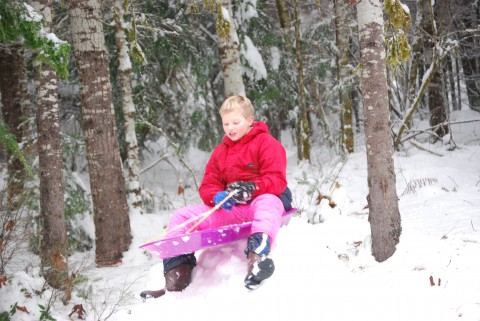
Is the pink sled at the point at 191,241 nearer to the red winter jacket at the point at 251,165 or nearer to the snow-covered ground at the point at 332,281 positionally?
the snow-covered ground at the point at 332,281

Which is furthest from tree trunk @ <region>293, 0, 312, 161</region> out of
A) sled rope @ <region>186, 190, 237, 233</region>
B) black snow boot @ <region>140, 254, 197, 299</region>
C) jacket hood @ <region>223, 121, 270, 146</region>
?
black snow boot @ <region>140, 254, 197, 299</region>

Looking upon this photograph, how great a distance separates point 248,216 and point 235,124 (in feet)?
2.61

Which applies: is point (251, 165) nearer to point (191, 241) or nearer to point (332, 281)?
point (191, 241)

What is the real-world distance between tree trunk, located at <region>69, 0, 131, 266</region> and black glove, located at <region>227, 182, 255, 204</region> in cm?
302

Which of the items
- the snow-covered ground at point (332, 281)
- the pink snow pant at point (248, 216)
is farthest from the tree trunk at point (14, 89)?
the pink snow pant at point (248, 216)

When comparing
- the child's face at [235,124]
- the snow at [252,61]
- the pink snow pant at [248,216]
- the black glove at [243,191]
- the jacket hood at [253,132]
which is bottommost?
the pink snow pant at [248,216]

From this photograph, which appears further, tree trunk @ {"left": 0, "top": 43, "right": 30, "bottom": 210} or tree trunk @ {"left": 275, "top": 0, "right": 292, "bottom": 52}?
tree trunk @ {"left": 275, "top": 0, "right": 292, "bottom": 52}

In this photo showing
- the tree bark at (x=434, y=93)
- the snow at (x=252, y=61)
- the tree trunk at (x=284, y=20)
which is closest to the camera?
the snow at (x=252, y=61)

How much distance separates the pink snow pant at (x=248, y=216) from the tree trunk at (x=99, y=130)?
268 centimetres

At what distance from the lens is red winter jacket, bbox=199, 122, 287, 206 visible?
3.79 meters

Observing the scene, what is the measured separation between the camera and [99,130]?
612 cm

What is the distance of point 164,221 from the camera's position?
25.4 ft

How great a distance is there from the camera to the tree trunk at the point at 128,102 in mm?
7711

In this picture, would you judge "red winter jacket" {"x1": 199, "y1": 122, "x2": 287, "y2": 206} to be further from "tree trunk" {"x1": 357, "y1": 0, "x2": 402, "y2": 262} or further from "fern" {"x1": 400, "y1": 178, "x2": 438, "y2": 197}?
"fern" {"x1": 400, "y1": 178, "x2": 438, "y2": 197}
